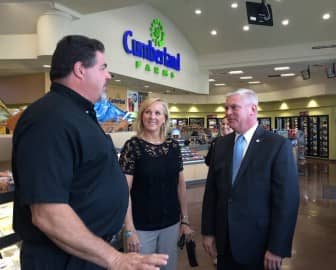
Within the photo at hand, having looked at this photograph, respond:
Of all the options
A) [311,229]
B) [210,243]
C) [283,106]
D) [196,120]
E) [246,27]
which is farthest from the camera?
[196,120]

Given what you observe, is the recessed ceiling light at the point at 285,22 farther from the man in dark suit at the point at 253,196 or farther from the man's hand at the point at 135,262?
the man's hand at the point at 135,262

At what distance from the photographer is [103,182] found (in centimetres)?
131

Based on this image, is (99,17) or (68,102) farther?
(99,17)

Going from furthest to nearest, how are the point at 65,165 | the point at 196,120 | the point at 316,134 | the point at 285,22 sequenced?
the point at 196,120 < the point at 316,134 < the point at 285,22 < the point at 65,165

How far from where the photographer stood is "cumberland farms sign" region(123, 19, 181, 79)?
32.3 ft

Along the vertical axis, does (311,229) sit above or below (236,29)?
below

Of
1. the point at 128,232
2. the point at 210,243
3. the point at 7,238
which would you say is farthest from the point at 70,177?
the point at 210,243

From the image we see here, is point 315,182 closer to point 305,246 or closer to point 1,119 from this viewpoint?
point 305,246

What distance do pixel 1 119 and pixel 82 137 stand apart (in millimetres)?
1485

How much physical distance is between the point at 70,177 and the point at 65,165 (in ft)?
0.15

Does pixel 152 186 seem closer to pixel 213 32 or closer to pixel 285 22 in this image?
pixel 285 22

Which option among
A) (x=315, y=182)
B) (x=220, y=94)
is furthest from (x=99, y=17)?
(x=220, y=94)

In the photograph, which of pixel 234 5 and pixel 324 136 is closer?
pixel 234 5

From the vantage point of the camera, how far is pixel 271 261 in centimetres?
233
